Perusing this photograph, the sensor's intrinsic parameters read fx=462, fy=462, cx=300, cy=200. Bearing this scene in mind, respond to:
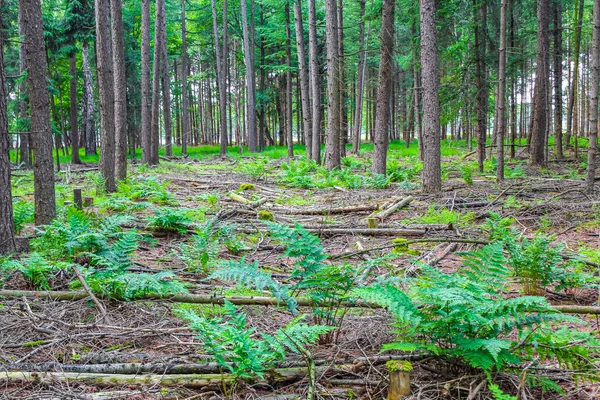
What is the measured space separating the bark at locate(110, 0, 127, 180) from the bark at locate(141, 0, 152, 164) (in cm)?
355

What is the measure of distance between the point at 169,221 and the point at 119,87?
687cm

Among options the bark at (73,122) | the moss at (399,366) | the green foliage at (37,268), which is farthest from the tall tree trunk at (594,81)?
the bark at (73,122)

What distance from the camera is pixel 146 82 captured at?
17.7 m

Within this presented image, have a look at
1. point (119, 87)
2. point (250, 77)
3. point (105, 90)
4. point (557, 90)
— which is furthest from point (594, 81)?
point (250, 77)

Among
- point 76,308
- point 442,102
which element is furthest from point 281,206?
point 442,102

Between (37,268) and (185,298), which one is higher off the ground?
(37,268)

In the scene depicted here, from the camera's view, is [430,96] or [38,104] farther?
[430,96]

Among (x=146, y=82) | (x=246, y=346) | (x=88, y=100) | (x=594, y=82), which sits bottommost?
(x=246, y=346)

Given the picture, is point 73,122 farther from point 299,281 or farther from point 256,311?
point 299,281

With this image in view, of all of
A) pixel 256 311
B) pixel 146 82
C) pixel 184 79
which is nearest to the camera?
pixel 256 311

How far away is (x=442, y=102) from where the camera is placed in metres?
15.2

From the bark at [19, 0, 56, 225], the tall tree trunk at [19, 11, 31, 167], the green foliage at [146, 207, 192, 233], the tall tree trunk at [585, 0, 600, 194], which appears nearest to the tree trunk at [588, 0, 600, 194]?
the tall tree trunk at [585, 0, 600, 194]

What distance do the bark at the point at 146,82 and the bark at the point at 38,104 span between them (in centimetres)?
1028

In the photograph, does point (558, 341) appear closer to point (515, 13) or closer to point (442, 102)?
point (442, 102)
